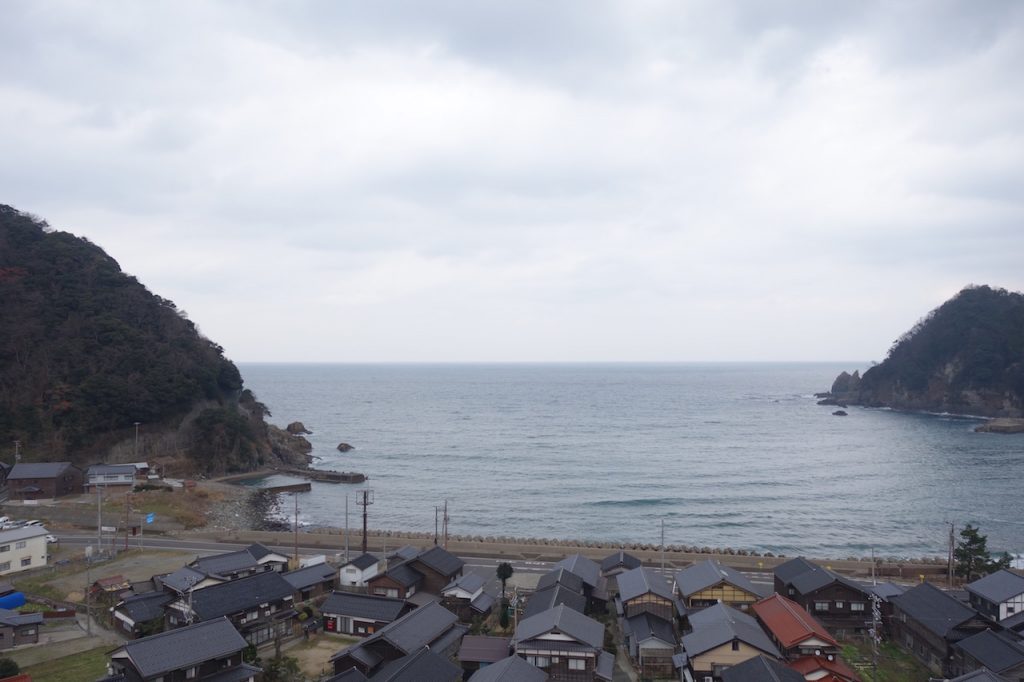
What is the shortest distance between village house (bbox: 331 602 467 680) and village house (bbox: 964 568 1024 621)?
890 inches

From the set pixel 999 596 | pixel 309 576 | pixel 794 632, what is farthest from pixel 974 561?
pixel 309 576

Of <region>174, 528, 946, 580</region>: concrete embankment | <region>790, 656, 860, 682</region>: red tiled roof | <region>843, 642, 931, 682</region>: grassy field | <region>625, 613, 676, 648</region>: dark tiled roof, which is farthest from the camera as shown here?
<region>174, 528, 946, 580</region>: concrete embankment

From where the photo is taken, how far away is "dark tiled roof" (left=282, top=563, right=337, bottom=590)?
32.3 metres

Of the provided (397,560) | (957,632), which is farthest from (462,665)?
(957,632)

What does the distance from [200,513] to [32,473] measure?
14.7 m

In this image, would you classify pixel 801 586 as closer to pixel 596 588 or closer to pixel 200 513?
pixel 596 588

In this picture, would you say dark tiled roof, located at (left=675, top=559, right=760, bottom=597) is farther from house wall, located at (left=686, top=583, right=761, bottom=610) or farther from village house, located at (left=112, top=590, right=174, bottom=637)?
village house, located at (left=112, top=590, right=174, bottom=637)

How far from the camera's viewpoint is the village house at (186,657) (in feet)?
68.8

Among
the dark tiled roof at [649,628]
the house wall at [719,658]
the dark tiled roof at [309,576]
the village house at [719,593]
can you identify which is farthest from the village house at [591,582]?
the dark tiled roof at [309,576]

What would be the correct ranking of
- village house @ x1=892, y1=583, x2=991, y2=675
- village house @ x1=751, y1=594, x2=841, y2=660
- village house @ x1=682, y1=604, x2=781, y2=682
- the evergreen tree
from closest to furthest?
village house @ x1=682, y1=604, x2=781, y2=682 < village house @ x1=751, y1=594, x2=841, y2=660 < village house @ x1=892, y1=583, x2=991, y2=675 < the evergreen tree

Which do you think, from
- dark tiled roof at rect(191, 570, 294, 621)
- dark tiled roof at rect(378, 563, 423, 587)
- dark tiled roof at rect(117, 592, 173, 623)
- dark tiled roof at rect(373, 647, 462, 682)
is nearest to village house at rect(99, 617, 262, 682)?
dark tiled roof at rect(191, 570, 294, 621)

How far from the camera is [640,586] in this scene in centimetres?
2922

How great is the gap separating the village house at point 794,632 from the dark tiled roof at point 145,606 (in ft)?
84.7

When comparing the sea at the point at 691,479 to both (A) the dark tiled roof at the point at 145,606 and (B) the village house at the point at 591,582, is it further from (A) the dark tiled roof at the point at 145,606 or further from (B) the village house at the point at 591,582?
(A) the dark tiled roof at the point at 145,606
